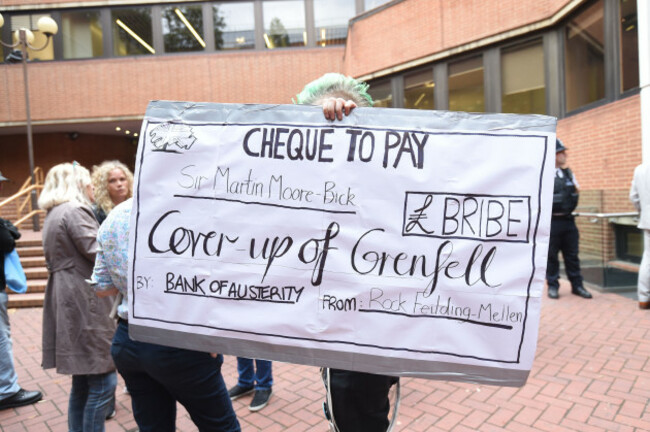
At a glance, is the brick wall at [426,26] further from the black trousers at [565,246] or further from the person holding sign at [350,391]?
the person holding sign at [350,391]

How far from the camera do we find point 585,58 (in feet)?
26.2

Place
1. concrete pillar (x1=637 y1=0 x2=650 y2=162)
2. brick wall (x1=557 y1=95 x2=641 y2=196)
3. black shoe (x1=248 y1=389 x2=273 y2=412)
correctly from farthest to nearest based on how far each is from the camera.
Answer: brick wall (x1=557 y1=95 x2=641 y2=196) → concrete pillar (x1=637 y1=0 x2=650 y2=162) → black shoe (x1=248 y1=389 x2=273 y2=412)

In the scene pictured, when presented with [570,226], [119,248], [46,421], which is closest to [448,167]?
[119,248]

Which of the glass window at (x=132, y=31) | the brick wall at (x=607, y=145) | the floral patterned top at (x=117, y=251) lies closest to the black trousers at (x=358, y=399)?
the floral patterned top at (x=117, y=251)

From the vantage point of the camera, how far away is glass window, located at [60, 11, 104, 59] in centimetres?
1537

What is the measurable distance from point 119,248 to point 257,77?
14.3 meters

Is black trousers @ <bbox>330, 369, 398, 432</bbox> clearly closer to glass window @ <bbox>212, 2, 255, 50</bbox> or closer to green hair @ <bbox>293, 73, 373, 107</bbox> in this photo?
green hair @ <bbox>293, 73, 373, 107</bbox>

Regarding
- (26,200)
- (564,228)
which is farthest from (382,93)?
(26,200)

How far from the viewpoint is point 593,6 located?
299 inches

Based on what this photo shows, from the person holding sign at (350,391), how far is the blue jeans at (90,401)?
1.59 m

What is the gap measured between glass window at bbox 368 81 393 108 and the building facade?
0.04 m

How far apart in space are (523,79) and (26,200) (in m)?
13.5

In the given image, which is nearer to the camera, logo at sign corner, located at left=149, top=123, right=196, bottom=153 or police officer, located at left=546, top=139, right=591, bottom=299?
logo at sign corner, located at left=149, top=123, right=196, bottom=153

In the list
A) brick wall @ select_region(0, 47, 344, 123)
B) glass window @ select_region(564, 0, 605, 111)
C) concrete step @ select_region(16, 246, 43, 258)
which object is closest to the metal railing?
concrete step @ select_region(16, 246, 43, 258)
